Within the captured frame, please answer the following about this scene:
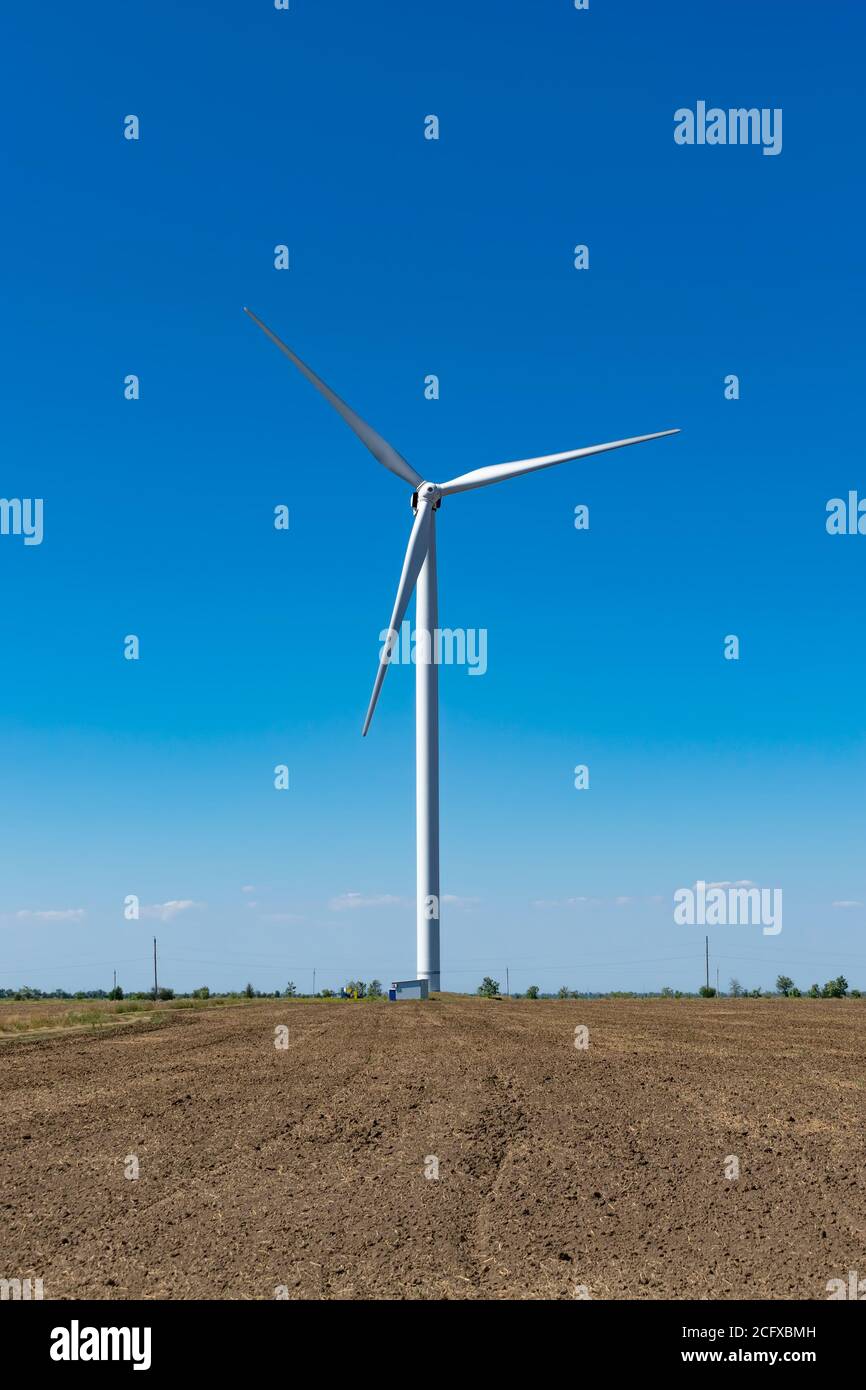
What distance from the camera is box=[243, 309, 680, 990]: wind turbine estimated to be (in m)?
61.2

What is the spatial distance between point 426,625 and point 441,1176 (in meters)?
50.1

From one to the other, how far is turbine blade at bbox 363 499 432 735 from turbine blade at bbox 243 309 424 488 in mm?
2430

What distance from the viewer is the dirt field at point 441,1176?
452 inches

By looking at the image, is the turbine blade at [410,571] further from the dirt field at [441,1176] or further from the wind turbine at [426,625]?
the dirt field at [441,1176]

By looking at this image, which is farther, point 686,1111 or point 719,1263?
point 686,1111

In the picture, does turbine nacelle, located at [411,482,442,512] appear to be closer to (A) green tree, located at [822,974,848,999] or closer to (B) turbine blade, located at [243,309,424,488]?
(B) turbine blade, located at [243,309,424,488]

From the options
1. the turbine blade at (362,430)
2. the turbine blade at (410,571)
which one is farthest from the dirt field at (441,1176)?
the turbine blade at (362,430)

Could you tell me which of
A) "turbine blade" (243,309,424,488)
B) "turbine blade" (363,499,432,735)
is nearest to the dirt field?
"turbine blade" (363,499,432,735)

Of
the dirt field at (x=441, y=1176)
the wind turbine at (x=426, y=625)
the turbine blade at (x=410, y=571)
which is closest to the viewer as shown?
the dirt field at (x=441, y=1176)
